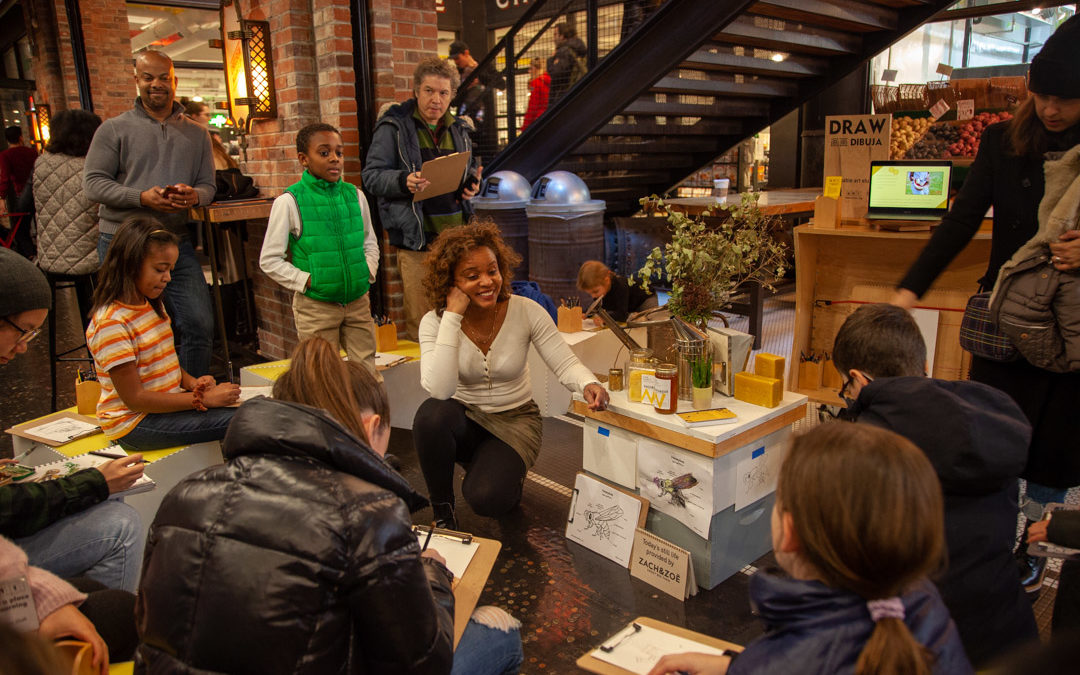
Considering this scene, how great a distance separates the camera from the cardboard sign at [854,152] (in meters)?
3.95

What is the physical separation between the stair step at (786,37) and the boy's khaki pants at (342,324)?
3258 millimetres

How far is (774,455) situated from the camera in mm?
2670

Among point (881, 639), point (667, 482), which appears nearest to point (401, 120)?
point (667, 482)

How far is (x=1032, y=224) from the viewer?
2.23m

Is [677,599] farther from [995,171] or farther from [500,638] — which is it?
[995,171]

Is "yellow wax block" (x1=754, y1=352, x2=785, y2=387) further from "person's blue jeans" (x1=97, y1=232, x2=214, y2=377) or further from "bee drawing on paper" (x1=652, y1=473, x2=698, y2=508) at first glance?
"person's blue jeans" (x1=97, y1=232, x2=214, y2=377)

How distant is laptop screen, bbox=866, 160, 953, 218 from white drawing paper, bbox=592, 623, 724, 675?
9.48 ft

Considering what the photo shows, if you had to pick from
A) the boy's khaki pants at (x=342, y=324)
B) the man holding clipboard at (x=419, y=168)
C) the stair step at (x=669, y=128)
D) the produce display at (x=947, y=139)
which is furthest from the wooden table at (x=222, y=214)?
the produce display at (x=947, y=139)

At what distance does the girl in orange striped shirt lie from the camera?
268cm

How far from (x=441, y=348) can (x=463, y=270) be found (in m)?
0.30

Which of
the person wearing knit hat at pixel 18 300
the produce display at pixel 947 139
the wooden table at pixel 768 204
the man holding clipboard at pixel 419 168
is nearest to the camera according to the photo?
the person wearing knit hat at pixel 18 300

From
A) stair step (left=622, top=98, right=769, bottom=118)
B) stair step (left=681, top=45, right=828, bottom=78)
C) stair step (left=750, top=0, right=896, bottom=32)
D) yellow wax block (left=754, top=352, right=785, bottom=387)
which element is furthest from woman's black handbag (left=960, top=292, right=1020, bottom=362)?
stair step (left=622, top=98, right=769, bottom=118)

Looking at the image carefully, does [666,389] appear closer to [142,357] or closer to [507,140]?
[142,357]

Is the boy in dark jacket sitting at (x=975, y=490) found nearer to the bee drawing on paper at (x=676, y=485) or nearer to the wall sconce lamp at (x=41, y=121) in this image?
the bee drawing on paper at (x=676, y=485)
